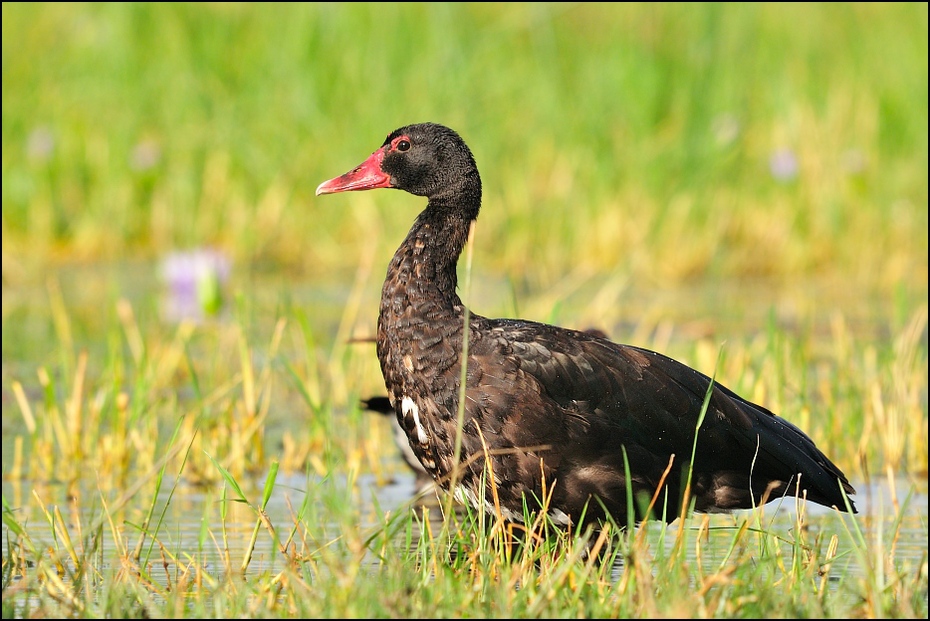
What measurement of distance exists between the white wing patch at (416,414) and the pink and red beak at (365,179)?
0.91 meters

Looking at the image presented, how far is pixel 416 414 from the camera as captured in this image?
14.3 feet

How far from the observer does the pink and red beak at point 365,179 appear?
A: 5.02m

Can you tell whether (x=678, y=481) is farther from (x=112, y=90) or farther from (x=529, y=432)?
(x=112, y=90)

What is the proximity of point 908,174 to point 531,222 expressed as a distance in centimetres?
258

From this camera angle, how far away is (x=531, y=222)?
10000mm

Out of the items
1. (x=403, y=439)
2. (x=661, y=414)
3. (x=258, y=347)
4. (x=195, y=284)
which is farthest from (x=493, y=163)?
(x=661, y=414)

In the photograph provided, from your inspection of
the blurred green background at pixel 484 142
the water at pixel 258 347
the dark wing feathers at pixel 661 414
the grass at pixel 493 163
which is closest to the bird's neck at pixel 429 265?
the dark wing feathers at pixel 661 414

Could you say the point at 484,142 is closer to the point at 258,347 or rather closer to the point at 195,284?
the point at 195,284

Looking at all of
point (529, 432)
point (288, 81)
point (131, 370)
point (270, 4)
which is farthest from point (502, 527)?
point (270, 4)

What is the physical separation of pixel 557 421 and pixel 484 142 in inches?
228

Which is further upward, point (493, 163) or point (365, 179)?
point (493, 163)

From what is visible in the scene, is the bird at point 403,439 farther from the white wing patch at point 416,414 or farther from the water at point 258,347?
the white wing patch at point 416,414

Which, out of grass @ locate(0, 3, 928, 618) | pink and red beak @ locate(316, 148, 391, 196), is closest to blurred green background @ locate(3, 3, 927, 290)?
grass @ locate(0, 3, 928, 618)

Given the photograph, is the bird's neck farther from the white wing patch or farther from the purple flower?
the purple flower
